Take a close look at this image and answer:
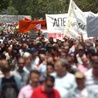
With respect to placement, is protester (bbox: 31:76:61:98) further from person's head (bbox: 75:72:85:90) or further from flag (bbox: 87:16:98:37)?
flag (bbox: 87:16:98:37)

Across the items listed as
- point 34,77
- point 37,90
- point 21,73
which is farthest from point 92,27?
point 37,90

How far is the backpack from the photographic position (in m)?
9.07

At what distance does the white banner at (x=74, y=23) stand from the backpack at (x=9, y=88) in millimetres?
10440

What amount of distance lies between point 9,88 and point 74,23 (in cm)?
1101

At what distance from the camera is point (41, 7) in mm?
109188

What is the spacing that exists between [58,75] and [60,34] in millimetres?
16856

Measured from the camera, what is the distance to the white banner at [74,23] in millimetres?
19531

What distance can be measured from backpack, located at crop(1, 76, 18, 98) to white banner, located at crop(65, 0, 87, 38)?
1044 centimetres

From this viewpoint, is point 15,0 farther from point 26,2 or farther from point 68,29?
point 68,29

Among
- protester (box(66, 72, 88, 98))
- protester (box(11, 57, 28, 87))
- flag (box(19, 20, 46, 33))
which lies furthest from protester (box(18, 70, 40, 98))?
flag (box(19, 20, 46, 33))

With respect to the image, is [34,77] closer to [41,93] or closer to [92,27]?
[41,93]

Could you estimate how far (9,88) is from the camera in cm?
912

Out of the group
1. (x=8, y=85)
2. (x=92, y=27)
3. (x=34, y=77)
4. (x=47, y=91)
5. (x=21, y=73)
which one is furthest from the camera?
(x=92, y=27)

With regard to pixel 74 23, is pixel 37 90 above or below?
below
